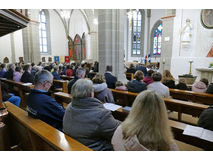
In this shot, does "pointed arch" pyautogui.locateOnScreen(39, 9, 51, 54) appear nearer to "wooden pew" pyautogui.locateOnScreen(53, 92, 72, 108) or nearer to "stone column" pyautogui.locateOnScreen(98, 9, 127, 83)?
"stone column" pyautogui.locateOnScreen(98, 9, 127, 83)

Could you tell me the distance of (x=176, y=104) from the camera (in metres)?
3.21

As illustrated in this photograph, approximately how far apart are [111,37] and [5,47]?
12395 millimetres

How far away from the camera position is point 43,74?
2.31m

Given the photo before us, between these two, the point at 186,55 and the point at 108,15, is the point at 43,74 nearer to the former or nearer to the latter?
the point at 108,15

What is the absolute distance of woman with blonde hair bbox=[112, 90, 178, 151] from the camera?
120 centimetres

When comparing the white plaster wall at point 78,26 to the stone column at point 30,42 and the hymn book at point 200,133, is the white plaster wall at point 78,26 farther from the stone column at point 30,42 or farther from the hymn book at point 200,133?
the hymn book at point 200,133

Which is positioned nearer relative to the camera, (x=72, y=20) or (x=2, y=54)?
(x=2, y=54)

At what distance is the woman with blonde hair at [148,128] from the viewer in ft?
3.94

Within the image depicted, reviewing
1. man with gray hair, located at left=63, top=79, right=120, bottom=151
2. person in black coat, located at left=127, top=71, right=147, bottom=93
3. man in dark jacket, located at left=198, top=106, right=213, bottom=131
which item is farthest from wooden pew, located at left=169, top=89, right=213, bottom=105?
man with gray hair, located at left=63, top=79, right=120, bottom=151

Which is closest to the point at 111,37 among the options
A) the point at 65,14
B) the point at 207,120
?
the point at 207,120

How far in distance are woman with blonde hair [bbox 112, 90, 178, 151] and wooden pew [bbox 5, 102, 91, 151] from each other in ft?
1.58

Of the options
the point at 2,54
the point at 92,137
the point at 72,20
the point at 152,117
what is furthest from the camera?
the point at 72,20
